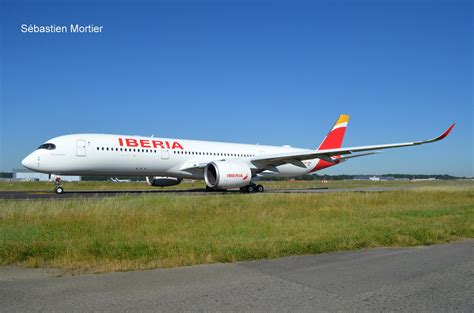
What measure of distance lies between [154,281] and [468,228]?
335 inches

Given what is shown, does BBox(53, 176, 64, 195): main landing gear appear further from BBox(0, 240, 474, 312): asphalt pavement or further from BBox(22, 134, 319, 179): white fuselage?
BBox(0, 240, 474, 312): asphalt pavement

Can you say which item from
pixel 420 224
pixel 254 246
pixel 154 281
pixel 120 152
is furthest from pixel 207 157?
pixel 154 281

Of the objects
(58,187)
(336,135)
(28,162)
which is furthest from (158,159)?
(336,135)

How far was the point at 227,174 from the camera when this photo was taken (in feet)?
79.5

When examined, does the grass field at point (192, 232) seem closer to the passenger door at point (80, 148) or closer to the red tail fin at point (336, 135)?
the passenger door at point (80, 148)

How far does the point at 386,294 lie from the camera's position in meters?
4.77

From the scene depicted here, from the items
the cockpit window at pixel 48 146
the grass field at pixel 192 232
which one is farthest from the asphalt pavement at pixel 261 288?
the cockpit window at pixel 48 146

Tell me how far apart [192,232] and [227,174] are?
1507 cm

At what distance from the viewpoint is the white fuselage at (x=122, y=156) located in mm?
23609

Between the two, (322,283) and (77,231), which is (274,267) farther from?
(77,231)

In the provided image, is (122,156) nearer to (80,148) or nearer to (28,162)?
(80,148)

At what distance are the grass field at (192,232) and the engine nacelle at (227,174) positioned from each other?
907 centimetres

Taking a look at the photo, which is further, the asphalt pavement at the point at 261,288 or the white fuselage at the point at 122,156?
the white fuselage at the point at 122,156

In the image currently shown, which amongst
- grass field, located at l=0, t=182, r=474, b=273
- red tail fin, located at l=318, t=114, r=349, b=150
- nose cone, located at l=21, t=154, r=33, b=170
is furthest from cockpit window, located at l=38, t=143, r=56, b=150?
red tail fin, located at l=318, t=114, r=349, b=150
